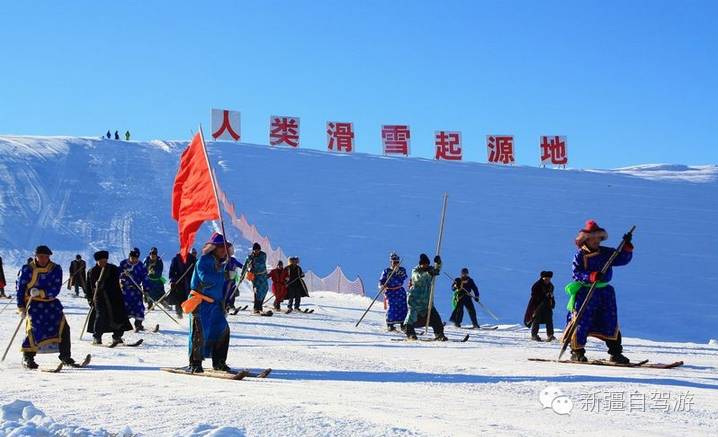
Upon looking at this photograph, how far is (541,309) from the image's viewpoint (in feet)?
50.8

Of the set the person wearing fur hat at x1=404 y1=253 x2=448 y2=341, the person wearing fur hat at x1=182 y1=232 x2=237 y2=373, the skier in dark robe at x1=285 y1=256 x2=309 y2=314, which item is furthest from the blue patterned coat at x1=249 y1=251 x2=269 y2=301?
the person wearing fur hat at x1=182 y1=232 x2=237 y2=373

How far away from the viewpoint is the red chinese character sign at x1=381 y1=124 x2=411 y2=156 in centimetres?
5378

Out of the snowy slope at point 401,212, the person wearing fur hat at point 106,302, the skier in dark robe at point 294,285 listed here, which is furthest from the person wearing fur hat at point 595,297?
the snowy slope at point 401,212

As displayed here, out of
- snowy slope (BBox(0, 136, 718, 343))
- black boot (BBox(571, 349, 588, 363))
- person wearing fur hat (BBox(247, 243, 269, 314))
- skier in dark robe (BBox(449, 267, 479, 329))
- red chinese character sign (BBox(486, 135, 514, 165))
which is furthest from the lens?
red chinese character sign (BBox(486, 135, 514, 165))

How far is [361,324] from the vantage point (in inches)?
695

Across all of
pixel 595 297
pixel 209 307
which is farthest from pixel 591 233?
pixel 209 307

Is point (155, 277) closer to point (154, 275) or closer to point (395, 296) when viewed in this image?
point (154, 275)

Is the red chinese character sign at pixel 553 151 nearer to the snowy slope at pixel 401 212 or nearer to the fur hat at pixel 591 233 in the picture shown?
the snowy slope at pixel 401 212

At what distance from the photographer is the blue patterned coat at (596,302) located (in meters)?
10.1

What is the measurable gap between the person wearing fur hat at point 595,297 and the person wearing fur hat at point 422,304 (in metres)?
4.18

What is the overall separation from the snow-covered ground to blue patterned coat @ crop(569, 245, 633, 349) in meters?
0.57

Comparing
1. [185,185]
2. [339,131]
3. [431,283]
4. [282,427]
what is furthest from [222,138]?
[282,427]

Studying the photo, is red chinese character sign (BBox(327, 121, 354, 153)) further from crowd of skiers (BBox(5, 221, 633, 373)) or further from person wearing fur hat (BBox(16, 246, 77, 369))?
person wearing fur hat (BBox(16, 246, 77, 369))

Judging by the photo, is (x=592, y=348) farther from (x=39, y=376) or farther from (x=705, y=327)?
(x=705, y=327)
